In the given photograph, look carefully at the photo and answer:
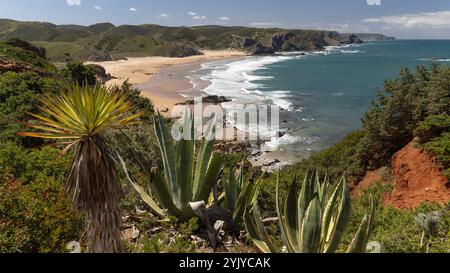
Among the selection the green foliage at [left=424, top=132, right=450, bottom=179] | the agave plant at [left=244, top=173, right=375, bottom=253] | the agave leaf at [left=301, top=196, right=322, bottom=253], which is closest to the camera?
the agave plant at [left=244, top=173, right=375, bottom=253]

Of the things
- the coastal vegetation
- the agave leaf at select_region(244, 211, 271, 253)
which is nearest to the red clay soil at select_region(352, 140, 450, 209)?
the coastal vegetation

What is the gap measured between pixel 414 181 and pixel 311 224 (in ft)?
29.3

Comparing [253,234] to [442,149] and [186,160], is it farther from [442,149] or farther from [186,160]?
[442,149]

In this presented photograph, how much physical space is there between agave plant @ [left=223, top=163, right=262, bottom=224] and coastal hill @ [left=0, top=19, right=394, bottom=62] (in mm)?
86130

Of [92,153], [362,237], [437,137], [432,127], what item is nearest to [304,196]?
[362,237]

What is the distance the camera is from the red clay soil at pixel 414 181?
10.4 meters

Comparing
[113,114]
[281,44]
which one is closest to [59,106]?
[113,114]

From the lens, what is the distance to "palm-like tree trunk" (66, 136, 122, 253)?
3441mm

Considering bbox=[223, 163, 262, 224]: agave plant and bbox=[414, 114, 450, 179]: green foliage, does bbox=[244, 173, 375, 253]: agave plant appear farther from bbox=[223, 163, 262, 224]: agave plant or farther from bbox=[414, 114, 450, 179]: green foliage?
bbox=[414, 114, 450, 179]: green foliage

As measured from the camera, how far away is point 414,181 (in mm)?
11539

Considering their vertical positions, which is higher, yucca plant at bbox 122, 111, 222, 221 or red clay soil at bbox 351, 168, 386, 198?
yucca plant at bbox 122, 111, 222, 221

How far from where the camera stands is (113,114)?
353cm
